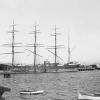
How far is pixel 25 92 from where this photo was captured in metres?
38.0

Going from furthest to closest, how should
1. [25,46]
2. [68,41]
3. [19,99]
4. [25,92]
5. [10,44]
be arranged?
[68,41], [25,46], [10,44], [25,92], [19,99]

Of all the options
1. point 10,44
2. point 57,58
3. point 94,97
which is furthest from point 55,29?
point 94,97

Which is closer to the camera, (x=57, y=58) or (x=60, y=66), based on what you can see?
(x=57, y=58)

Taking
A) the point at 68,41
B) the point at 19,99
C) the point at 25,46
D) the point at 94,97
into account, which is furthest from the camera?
the point at 68,41

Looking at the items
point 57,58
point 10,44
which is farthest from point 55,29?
point 10,44

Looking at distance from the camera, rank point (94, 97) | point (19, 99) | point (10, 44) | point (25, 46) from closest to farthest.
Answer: point (94, 97), point (19, 99), point (10, 44), point (25, 46)

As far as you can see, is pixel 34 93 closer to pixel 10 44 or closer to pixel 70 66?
pixel 10 44

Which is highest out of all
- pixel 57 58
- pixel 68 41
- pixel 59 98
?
pixel 68 41

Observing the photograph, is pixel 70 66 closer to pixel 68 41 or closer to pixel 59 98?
pixel 68 41

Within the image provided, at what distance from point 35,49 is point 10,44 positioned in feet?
47.0

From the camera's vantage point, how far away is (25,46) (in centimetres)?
14750

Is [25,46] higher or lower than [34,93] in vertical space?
higher

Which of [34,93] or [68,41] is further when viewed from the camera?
[68,41]

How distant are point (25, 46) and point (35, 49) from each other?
8.06 meters
